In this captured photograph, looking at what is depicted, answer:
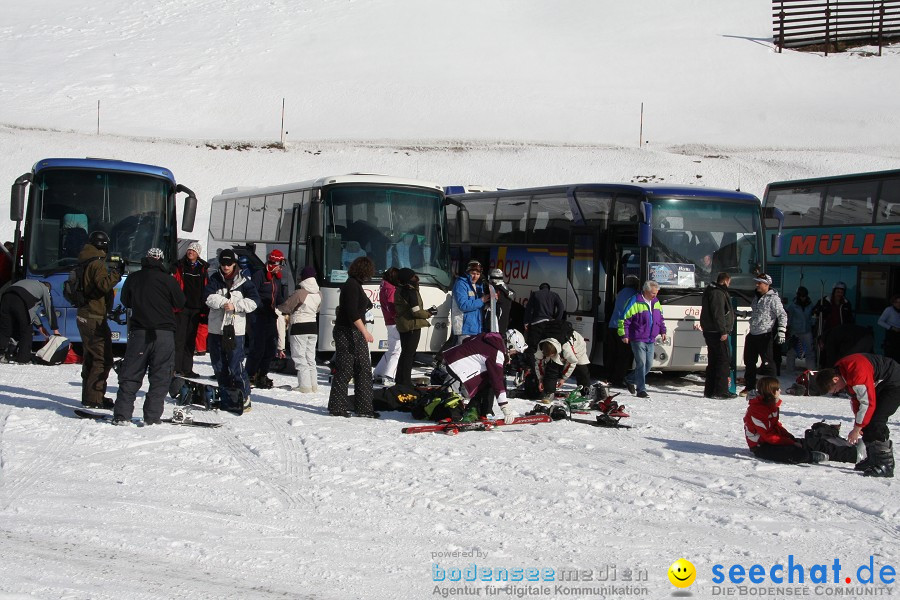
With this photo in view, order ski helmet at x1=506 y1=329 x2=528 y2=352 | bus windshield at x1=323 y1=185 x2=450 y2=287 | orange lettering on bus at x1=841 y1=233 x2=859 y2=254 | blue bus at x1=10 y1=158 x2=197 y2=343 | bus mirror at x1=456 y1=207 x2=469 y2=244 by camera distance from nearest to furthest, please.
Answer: ski helmet at x1=506 y1=329 x2=528 y2=352 < bus windshield at x1=323 y1=185 x2=450 y2=287 < blue bus at x1=10 y1=158 x2=197 y2=343 < bus mirror at x1=456 y1=207 x2=469 y2=244 < orange lettering on bus at x1=841 y1=233 x2=859 y2=254

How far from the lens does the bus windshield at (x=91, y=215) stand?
15023mm

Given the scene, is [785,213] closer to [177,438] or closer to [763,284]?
[763,284]

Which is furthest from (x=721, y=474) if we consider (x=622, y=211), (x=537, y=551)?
(x=622, y=211)

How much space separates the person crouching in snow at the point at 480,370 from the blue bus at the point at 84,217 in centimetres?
702

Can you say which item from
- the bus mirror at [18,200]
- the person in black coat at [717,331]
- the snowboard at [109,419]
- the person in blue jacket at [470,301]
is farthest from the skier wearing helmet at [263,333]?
the person in black coat at [717,331]

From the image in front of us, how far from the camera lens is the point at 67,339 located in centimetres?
1447

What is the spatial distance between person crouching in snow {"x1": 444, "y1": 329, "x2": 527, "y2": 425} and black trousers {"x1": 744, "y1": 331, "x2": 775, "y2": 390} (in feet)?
16.4

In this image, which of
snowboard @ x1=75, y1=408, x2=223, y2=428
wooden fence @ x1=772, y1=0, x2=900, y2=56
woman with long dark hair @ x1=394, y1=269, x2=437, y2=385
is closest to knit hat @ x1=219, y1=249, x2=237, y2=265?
snowboard @ x1=75, y1=408, x2=223, y2=428

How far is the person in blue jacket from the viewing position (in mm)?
12594

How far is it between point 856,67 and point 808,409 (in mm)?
59425

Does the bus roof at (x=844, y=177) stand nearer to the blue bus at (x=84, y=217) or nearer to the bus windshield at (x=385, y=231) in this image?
the bus windshield at (x=385, y=231)

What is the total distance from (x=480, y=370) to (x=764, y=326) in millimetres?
5316

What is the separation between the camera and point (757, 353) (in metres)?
13.5

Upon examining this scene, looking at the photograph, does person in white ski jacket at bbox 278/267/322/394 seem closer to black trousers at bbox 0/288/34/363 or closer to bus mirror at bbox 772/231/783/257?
black trousers at bbox 0/288/34/363
